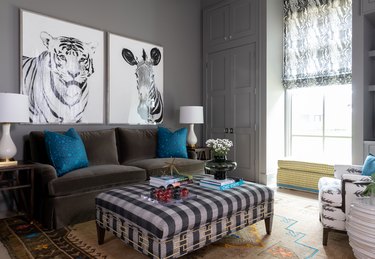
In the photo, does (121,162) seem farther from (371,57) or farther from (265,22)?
(371,57)

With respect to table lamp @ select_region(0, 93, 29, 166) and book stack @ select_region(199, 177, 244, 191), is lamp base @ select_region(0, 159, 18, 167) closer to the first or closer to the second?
table lamp @ select_region(0, 93, 29, 166)

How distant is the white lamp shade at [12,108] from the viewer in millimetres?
2561

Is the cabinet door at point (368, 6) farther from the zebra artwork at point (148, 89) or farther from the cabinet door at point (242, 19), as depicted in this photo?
the zebra artwork at point (148, 89)

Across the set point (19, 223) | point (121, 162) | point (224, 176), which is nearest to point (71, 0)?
point (121, 162)

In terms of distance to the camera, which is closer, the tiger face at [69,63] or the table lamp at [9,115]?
the table lamp at [9,115]

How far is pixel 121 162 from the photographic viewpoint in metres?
3.63

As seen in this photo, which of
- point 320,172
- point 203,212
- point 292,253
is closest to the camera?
point 203,212

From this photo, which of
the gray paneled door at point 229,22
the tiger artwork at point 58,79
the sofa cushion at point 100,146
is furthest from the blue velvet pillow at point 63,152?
the gray paneled door at point 229,22

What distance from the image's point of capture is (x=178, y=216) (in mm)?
1654

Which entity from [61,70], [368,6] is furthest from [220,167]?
[368,6]

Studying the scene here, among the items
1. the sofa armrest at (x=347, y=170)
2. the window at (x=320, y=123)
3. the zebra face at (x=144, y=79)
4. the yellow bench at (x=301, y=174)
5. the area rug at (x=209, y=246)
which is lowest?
the area rug at (x=209, y=246)

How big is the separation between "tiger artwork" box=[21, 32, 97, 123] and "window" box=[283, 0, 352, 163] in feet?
9.79

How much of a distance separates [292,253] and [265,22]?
3281 millimetres

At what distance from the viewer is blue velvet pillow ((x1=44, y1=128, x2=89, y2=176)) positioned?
276 centimetres
